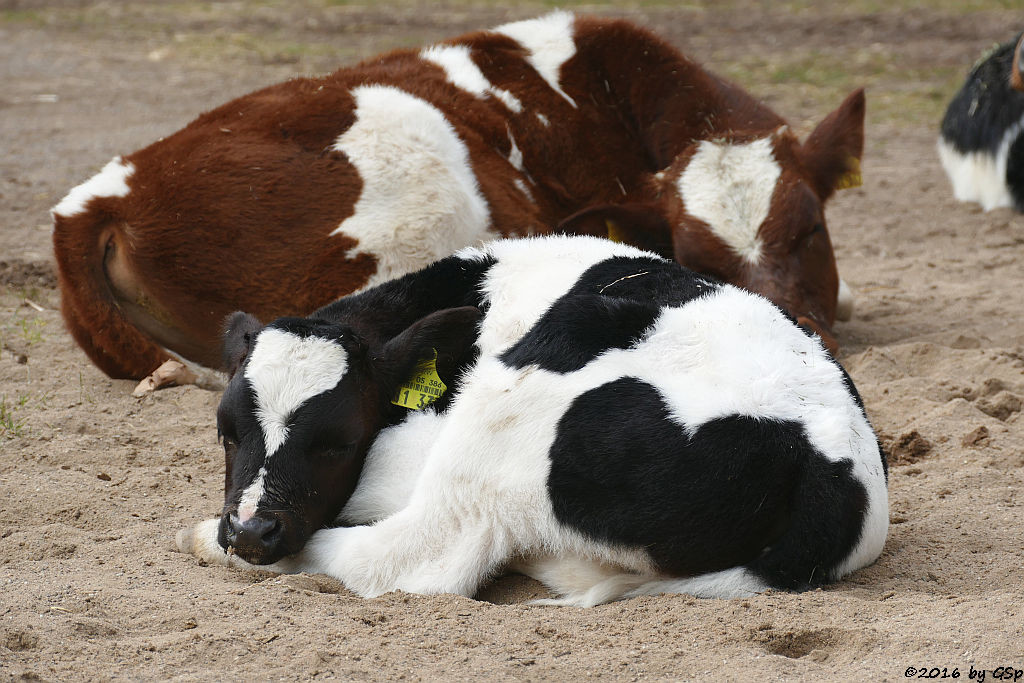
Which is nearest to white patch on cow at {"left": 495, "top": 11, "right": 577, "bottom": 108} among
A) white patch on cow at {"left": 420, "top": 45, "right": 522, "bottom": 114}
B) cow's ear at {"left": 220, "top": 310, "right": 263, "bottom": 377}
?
white patch on cow at {"left": 420, "top": 45, "right": 522, "bottom": 114}

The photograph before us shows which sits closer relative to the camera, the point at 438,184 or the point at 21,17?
the point at 438,184

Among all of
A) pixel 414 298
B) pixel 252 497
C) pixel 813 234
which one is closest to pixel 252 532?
pixel 252 497

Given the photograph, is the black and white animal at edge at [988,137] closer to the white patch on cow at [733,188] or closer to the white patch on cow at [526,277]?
the white patch on cow at [733,188]

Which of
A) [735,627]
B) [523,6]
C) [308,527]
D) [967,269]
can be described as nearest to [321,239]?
[308,527]

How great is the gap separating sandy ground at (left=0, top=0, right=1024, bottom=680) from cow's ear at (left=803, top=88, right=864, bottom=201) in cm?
92

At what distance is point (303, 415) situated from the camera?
3.78 metres

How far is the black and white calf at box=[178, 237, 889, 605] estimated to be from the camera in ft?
11.0

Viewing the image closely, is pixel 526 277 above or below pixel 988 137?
above

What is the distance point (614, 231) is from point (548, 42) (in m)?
1.37

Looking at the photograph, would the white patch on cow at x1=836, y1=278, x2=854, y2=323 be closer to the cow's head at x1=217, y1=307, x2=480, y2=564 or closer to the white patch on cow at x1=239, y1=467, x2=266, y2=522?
the cow's head at x1=217, y1=307, x2=480, y2=564

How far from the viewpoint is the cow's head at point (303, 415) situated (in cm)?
367

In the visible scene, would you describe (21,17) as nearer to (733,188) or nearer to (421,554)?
(733,188)

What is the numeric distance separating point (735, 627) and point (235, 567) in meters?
1.66

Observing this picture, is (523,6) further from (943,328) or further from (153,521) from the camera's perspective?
(153,521)
